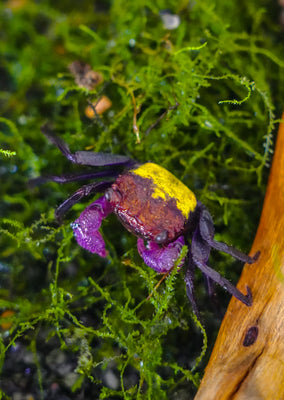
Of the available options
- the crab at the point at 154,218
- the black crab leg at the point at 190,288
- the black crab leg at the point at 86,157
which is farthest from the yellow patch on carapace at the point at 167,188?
the black crab leg at the point at 190,288

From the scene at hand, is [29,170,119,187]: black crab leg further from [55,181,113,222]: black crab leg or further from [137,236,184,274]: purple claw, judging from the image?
[137,236,184,274]: purple claw

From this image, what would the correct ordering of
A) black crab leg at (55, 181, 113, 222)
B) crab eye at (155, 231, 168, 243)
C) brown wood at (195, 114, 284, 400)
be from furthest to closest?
black crab leg at (55, 181, 113, 222) → crab eye at (155, 231, 168, 243) → brown wood at (195, 114, 284, 400)

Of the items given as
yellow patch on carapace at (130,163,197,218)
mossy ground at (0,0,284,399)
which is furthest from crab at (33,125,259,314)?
mossy ground at (0,0,284,399)

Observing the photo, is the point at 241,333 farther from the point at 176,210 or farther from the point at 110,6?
the point at 110,6

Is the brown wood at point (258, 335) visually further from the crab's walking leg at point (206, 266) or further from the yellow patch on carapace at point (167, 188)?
the yellow patch on carapace at point (167, 188)

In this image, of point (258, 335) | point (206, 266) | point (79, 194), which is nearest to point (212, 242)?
point (206, 266)

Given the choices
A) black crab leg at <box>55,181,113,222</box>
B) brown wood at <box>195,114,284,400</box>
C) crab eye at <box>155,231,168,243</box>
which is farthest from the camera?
black crab leg at <box>55,181,113,222</box>

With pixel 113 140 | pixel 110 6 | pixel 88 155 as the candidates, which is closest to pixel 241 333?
pixel 88 155

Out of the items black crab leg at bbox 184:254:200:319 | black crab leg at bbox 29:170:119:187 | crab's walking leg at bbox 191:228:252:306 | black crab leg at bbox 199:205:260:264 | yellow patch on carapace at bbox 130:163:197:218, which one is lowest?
black crab leg at bbox 184:254:200:319

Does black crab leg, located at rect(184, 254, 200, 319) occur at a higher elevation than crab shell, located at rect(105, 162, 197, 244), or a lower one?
lower

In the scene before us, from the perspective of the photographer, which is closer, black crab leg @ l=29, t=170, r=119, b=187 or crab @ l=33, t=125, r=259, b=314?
crab @ l=33, t=125, r=259, b=314
